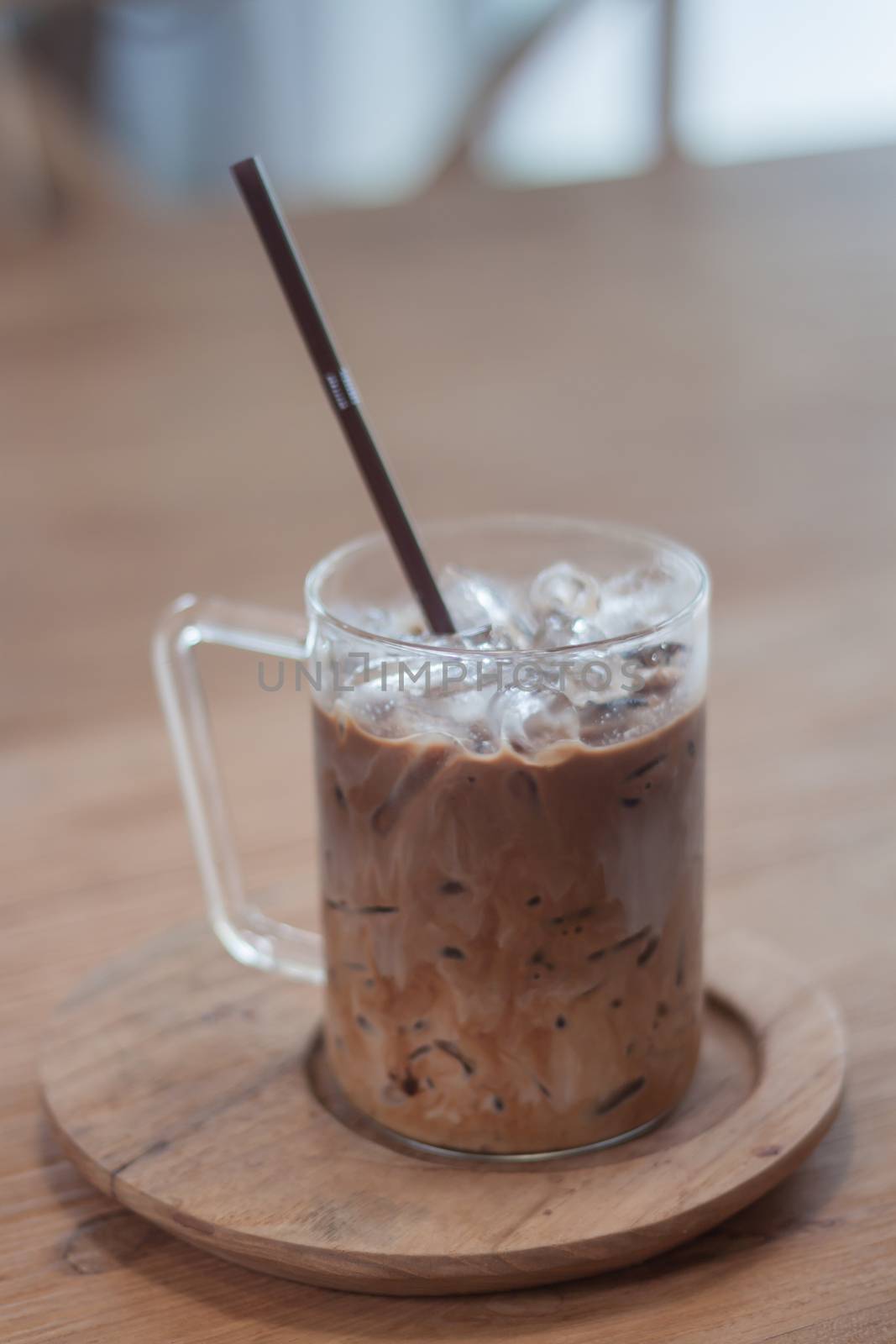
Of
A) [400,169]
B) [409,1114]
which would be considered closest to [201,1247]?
[409,1114]

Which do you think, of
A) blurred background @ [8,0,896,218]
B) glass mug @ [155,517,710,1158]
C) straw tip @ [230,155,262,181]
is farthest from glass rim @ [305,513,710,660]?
blurred background @ [8,0,896,218]

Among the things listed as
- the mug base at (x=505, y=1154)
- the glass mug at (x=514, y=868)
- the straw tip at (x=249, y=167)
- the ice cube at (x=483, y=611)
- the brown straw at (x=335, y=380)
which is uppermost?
the straw tip at (x=249, y=167)

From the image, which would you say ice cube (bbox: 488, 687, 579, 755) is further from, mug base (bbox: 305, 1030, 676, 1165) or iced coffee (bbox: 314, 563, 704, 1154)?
mug base (bbox: 305, 1030, 676, 1165)

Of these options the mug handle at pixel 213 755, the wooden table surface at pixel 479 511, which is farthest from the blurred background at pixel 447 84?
the mug handle at pixel 213 755

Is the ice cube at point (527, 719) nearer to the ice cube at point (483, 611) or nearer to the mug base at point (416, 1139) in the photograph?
the ice cube at point (483, 611)

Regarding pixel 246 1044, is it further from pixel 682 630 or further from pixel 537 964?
pixel 682 630

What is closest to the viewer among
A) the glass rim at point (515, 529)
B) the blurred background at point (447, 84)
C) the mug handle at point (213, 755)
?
the glass rim at point (515, 529)
